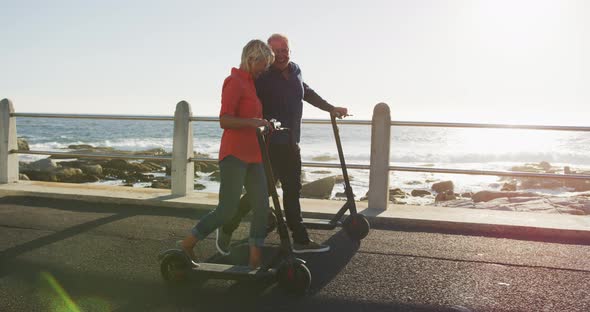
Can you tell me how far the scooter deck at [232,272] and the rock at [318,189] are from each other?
14.5 meters

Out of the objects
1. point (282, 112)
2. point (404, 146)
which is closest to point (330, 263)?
point (282, 112)

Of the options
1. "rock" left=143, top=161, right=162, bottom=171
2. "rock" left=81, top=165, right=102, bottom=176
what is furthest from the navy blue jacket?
"rock" left=143, top=161, right=162, bottom=171

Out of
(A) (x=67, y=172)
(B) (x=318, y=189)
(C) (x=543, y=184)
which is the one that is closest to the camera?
(B) (x=318, y=189)

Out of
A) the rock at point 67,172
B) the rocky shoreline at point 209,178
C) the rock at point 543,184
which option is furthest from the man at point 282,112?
the rock at point 543,184

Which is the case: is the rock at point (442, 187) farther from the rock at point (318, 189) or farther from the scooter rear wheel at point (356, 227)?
the scooter rear wheel at point (356, 227)

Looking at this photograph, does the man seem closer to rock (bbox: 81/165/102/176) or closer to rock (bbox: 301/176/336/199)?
rock (bbox: 301/176/336/199)

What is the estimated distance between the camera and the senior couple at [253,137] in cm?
470

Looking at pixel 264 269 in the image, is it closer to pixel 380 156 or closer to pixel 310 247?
pixel 310 247

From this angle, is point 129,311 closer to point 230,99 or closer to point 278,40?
point 230,99

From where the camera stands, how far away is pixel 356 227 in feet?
21.1

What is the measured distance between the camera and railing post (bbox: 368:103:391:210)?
8148mm

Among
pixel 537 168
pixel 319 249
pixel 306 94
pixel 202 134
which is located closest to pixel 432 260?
pixel 319 249

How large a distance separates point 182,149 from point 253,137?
4366 mm

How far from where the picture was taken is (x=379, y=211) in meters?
7.98
